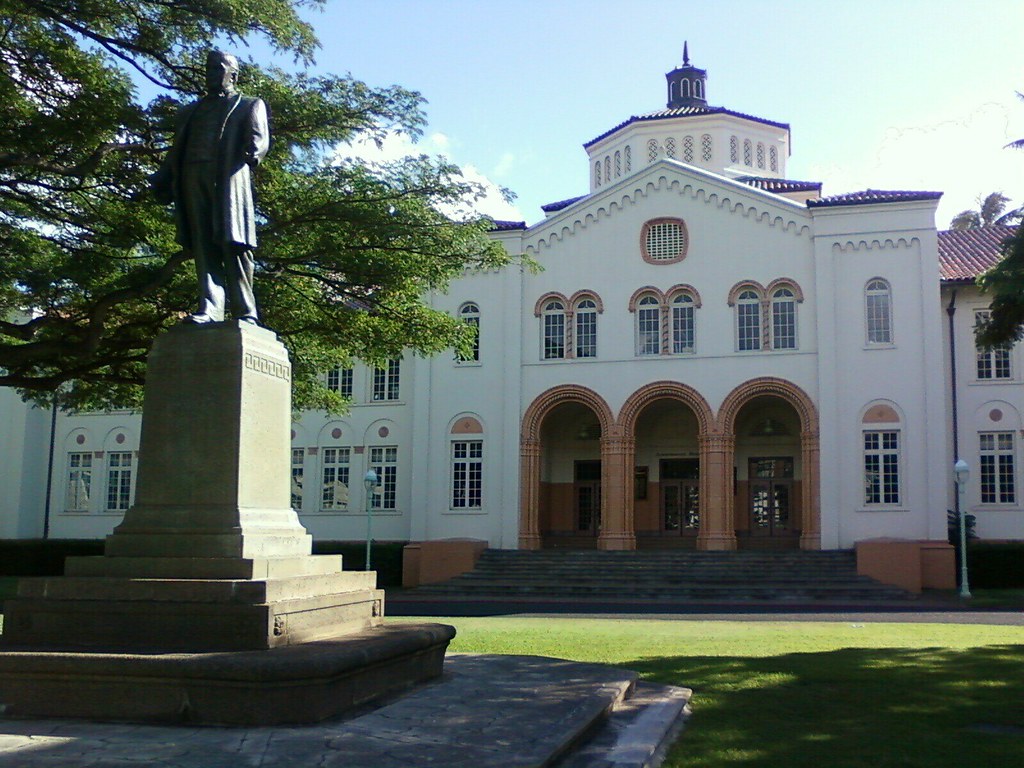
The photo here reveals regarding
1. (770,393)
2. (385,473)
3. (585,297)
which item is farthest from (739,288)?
(385,473)

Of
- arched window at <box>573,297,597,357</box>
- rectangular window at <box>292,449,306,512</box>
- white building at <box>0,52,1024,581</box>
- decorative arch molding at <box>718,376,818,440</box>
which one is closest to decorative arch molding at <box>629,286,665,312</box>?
white building at <box>0,52,1024,581</box>

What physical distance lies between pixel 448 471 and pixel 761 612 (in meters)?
13.0

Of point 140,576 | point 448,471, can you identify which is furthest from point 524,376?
point 140,576

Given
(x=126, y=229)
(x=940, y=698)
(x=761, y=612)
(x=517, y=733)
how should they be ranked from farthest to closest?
1. (x=761, y=612)
2. (x=126, y=229)
3. (x=940, y=698)
4. (x=517, y=733)

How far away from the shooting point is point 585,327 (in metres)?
32.2

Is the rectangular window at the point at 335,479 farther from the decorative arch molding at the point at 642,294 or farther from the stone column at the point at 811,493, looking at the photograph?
the stone column at the point at 811,493

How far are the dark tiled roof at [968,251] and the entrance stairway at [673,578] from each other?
31.7ft

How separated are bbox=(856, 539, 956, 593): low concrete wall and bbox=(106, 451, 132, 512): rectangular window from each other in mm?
24396

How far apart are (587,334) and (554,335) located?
1028mm

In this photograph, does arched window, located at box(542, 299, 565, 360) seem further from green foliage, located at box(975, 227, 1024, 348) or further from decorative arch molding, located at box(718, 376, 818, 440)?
green foliage, located at box(975, 227, 1024, 348)

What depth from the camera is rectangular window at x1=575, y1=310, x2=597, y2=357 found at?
32.0 m

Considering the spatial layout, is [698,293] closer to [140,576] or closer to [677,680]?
[677,680]

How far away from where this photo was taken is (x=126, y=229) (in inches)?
632

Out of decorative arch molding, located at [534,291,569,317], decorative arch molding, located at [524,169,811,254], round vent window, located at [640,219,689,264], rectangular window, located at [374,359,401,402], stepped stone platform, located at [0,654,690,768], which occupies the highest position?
decorative arch molding, located at [524,169,811,254]
